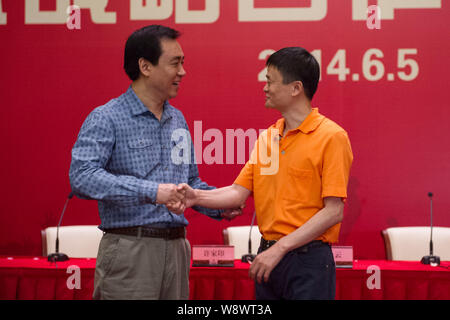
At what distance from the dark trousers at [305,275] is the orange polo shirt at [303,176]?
0.07 metres

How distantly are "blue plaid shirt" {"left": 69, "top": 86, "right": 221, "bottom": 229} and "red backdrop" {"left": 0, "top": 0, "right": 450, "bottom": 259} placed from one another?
7.68 feet

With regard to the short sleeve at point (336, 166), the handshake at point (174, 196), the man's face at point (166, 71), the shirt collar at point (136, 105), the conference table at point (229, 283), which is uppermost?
the man's face at point (166, 71)

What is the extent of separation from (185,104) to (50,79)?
1.21 meters

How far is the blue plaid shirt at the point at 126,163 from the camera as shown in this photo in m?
1.69

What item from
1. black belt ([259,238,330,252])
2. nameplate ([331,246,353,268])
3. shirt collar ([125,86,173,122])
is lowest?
nameplate ([331,246,353,268])

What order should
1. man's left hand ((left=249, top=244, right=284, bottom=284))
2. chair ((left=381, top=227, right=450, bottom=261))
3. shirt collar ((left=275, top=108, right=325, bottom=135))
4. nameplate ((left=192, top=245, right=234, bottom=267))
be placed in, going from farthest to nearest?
chair ((left=381, top=227, right=450, bottom=261))
nameplate ((left=192, top=245, right=234, bottom=267))
shirt collar ((left=275, top=108, right=325, bottom=135))
man's left hand ((left=249, top=244, right=284, bottom=284))

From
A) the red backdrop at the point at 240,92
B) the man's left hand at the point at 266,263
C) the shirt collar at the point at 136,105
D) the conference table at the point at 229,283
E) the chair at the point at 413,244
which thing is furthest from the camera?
the red backdrop at the point at 240,92

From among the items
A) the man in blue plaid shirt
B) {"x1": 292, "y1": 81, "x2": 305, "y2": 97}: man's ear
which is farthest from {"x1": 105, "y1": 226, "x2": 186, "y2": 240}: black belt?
{"x1": 292, "y1": 81, "x2": 305, "y2": 97}: man's ear

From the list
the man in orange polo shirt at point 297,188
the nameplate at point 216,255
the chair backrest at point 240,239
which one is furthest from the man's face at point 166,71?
the chair backrest at point 240,239

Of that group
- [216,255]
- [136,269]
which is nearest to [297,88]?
[136,269]

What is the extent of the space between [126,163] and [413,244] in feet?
8.96

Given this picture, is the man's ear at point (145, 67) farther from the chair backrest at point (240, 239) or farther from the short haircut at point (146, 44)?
the chair backrest at point (240, 239)

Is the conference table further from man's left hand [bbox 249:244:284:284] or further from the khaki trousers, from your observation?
man's left hand [bbox 249:244:284:284]

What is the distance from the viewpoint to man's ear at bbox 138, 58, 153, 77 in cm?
195
